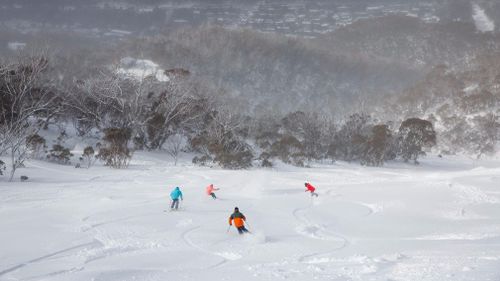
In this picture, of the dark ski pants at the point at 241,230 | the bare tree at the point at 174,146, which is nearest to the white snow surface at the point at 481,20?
the bare tree at the point at 174,146

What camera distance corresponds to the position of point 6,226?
13.1 m

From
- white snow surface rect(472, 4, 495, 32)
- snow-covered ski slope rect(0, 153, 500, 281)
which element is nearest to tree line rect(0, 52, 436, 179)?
snow-covered ski slope rect(0, 153, 500, 281)

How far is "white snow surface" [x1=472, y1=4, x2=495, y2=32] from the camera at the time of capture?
159m

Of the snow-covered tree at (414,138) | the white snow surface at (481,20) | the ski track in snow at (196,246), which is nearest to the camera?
the ski track in snow at (196,246)

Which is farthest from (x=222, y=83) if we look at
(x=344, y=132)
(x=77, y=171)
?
(x=77, y=171)

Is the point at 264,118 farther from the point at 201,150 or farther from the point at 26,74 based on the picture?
the point at 26,74

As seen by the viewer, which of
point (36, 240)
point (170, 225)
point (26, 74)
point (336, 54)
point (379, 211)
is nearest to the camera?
point (36, 240)

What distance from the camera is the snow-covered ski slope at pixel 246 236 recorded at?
9.62 meters

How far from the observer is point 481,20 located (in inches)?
6658

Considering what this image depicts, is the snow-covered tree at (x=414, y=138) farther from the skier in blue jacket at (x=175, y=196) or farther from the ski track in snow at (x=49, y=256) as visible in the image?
the ski track in snow at (x=49, y=256)

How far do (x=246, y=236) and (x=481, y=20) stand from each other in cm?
18009

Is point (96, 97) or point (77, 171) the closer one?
point (77, 171)

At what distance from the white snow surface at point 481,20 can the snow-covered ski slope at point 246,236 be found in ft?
498

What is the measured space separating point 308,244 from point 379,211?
25.2 feet
